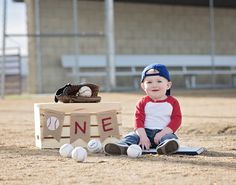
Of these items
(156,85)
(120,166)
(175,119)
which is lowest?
(120,166)

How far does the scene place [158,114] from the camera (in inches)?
184

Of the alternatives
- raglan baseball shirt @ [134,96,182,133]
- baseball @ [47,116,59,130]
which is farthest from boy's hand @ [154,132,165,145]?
baseball @ [47,116,59,130]

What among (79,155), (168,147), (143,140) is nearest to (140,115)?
(143,140)

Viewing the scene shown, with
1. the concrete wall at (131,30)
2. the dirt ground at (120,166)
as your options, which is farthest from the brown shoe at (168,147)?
the concrete wall at (131,30)

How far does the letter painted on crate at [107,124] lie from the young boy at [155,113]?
0.37 m

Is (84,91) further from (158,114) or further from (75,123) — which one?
(158,114)

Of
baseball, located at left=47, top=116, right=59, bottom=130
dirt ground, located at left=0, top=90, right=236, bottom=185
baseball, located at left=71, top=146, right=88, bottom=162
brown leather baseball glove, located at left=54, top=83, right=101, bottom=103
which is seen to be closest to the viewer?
dirt ground, located at left=0, top=90, right=236, bottom=185

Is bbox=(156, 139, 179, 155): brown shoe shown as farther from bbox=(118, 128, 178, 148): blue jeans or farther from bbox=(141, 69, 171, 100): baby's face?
bbox=(141, 69, 171, 100): baby's face

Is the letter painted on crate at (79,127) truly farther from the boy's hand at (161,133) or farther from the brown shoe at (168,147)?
the brown shoe at (168,147)

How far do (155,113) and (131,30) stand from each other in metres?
15.1

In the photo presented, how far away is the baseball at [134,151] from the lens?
415cm

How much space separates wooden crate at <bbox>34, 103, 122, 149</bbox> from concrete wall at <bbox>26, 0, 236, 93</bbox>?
42.2ft

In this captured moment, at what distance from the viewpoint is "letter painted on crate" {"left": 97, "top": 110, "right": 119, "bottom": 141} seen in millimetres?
4977

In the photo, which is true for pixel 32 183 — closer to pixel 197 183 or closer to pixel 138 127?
pixel 197 183
